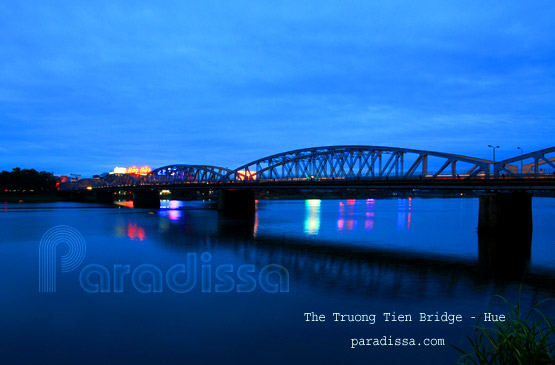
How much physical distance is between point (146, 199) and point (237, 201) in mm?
50859

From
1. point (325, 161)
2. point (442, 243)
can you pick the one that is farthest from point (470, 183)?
point (325, 161)

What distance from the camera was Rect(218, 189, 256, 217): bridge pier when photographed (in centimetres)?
8944

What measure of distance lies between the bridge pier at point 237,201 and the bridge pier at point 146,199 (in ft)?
137

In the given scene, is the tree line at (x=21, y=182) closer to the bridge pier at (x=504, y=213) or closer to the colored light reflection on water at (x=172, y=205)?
the colored light reflection on water at (x=172, y=205)

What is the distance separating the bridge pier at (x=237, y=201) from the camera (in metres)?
89.4

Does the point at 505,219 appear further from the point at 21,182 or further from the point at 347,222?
the point at 21,182

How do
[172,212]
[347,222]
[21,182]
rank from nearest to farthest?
[347,222] → [172,212] → [21,182]

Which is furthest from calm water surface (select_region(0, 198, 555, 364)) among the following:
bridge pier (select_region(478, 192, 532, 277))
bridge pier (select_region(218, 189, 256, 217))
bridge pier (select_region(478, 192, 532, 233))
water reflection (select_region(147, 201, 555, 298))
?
bridge pier (select_region(218, 189, 256, 217))

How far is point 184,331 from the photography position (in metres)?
13.8

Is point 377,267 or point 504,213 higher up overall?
point 504,213

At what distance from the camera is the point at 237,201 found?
9038 centimetres

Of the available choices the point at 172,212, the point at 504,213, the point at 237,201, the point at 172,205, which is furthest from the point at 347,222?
the point at 172,205

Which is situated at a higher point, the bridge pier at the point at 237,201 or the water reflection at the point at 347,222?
the bridge pier at the point at 237,201

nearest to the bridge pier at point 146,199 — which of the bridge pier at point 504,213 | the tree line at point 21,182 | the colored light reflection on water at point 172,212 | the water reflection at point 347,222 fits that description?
the colored light reflection on water at point 172,212
